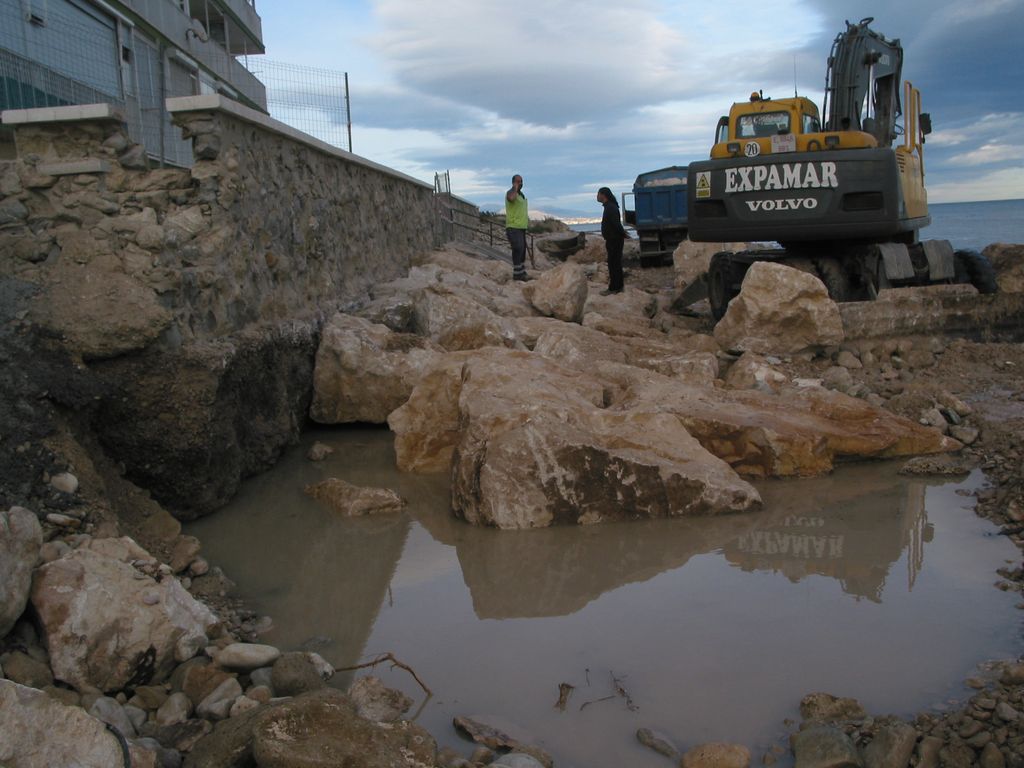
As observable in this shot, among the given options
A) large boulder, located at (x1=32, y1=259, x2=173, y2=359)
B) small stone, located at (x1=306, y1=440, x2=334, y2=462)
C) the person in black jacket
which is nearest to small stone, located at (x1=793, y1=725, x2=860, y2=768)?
large boulder, located at (x1=32, y1=259, x2=173, y2=359)

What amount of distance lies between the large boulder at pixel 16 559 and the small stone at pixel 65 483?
711 mm

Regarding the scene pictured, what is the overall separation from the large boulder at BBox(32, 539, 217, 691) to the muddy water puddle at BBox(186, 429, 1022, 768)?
541 mm

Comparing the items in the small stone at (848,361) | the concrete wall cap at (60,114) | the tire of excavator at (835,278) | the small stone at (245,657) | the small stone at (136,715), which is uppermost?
the concrete wall cap at (60,114)

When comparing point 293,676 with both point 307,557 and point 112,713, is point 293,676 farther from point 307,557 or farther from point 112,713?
point 307,557

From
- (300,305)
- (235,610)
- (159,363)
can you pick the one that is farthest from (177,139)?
(235,610)

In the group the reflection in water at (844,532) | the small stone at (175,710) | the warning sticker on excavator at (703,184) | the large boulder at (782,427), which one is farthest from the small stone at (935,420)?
the small stone at (175,710)

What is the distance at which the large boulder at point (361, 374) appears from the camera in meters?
6.86

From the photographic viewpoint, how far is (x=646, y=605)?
3941 millimetres

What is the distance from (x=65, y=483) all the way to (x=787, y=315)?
6.29 metres

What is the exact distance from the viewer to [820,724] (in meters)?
2.91

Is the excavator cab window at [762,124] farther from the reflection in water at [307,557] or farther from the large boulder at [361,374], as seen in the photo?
the reflection in water at [307,557]

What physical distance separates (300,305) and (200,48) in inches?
641

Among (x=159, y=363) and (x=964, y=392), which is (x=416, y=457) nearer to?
(x=159, y=363)

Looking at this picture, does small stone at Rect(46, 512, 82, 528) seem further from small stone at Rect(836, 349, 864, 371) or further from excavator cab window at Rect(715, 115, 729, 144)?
excavator cab window at Rect(715, 115, 729, 144)
